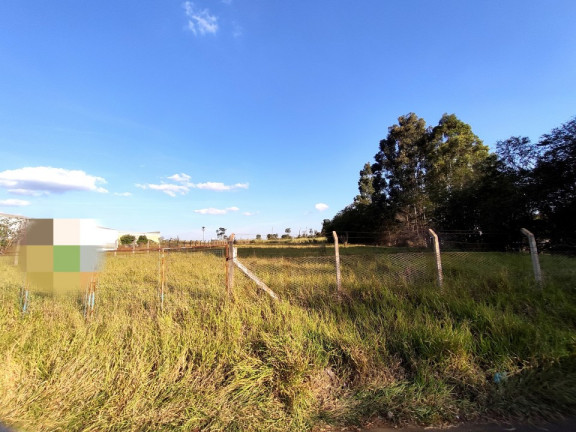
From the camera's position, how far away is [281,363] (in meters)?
3.10

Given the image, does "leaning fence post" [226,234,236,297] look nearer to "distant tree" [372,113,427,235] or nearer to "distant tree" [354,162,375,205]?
"distant tree" [372,113,427,235]

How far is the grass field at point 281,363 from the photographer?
2.62m

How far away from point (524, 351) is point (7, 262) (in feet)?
38.7

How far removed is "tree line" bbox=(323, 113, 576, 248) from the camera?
15.9 meters

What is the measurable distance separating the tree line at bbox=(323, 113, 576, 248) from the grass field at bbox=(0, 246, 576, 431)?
7.46m

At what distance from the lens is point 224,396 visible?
9.03ft

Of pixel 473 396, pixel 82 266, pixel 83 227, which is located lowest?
pixel 473 396

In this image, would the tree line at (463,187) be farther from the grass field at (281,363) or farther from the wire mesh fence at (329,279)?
the grass field at (281,363)

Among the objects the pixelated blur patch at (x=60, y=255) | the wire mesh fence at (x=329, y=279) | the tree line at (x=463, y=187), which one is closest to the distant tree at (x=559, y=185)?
the tree line at (x=463, y=187)

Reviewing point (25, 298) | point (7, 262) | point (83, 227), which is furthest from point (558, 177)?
point (7, 262)

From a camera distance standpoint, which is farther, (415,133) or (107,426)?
(415,133)

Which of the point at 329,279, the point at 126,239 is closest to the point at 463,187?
the point at 329,279

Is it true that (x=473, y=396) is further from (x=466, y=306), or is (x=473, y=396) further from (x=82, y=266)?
(x=82, y=266)

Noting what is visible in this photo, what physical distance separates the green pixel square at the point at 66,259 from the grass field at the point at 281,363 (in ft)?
1.95
